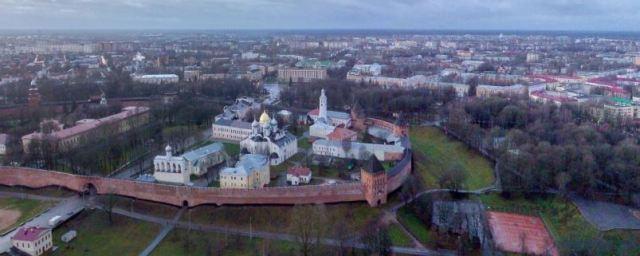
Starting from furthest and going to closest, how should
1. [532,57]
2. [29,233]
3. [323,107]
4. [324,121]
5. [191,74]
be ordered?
[532,57], [191,74], [323,107], [324,121], [29,233]

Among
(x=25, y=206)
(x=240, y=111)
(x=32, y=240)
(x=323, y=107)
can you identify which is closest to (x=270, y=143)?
(x=323, y=107)

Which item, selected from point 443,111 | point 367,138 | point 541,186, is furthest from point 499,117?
point 541,186

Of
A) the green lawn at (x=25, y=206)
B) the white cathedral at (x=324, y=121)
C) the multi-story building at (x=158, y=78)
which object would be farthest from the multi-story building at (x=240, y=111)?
the multi-story building at (x=158, y=78)

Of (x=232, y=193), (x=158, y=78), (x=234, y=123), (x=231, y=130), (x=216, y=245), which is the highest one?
(x=158, y=78)

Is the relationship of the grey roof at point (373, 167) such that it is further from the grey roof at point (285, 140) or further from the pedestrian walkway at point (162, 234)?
the pedestrian walkway at point (162, 234)

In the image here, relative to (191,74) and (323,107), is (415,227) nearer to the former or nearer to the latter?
(323,107)

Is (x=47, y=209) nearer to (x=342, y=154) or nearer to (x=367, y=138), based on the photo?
(x=342, y=154)
